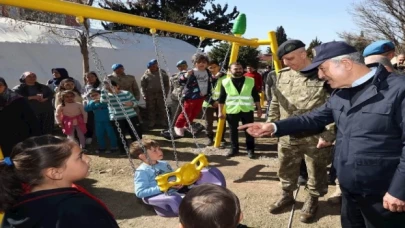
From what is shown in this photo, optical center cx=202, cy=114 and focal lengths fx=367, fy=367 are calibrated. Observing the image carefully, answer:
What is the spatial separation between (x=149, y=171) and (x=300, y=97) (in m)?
1.56

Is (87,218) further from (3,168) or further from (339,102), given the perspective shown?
(339,102)

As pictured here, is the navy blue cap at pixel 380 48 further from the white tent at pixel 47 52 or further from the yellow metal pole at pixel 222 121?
the white tent at pixel 47 52

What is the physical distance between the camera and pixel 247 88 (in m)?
5.80

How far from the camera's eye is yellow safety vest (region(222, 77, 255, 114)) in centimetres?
580

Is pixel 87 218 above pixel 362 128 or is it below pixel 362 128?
below

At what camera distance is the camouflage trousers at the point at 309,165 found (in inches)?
139

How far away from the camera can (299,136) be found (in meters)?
3.55

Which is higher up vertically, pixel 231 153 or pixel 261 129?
pixel 261 129

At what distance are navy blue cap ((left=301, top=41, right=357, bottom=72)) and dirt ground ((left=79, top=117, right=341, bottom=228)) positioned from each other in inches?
74.8

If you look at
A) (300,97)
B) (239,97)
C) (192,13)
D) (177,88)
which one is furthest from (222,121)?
(192,13)

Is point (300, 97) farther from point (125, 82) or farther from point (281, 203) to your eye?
point (125, 82)

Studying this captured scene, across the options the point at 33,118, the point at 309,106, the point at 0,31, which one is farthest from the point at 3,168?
the point at 0,31

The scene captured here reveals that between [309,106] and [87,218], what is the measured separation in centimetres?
248

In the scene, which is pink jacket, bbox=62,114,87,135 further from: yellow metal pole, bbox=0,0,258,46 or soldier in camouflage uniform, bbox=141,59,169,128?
yellow metal pole, bbox=0,0,258,46
